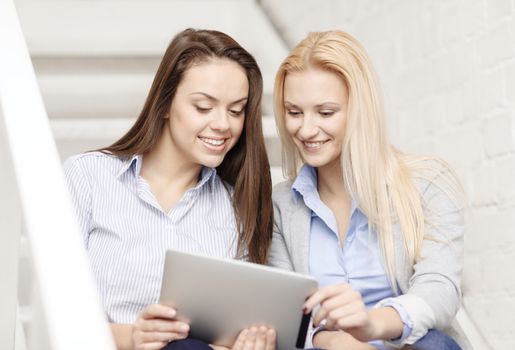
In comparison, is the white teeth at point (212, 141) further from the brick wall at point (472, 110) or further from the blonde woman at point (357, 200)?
the brick wall at point (472, 110)

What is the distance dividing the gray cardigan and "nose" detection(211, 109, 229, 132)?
0.73 feet

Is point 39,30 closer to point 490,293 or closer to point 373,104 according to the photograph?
point 373,104

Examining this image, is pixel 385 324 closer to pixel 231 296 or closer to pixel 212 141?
pixel 231 296

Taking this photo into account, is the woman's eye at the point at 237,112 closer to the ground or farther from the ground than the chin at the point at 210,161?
farther from the ground

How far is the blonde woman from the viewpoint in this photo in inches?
55.4

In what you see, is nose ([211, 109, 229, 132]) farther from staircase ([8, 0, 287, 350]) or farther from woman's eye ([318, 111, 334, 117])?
staircase ([8, 0, 287, 350])

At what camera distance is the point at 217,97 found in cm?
149

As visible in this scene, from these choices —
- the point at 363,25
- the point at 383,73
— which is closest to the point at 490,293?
the point at 383,73

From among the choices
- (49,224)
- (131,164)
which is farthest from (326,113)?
(49,224)

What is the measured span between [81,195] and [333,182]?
1.60 ft

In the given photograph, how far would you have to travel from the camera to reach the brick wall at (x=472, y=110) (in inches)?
64.7

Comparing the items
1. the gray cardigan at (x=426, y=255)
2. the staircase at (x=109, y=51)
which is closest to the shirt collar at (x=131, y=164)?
the gray cardigan at (x=426, y=255)

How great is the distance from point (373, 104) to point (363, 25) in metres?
0.82

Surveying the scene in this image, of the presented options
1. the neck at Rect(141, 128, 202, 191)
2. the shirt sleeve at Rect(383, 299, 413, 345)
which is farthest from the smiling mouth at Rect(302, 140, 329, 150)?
the shirt sleeve at Rect(383, 299, 413, 345)
